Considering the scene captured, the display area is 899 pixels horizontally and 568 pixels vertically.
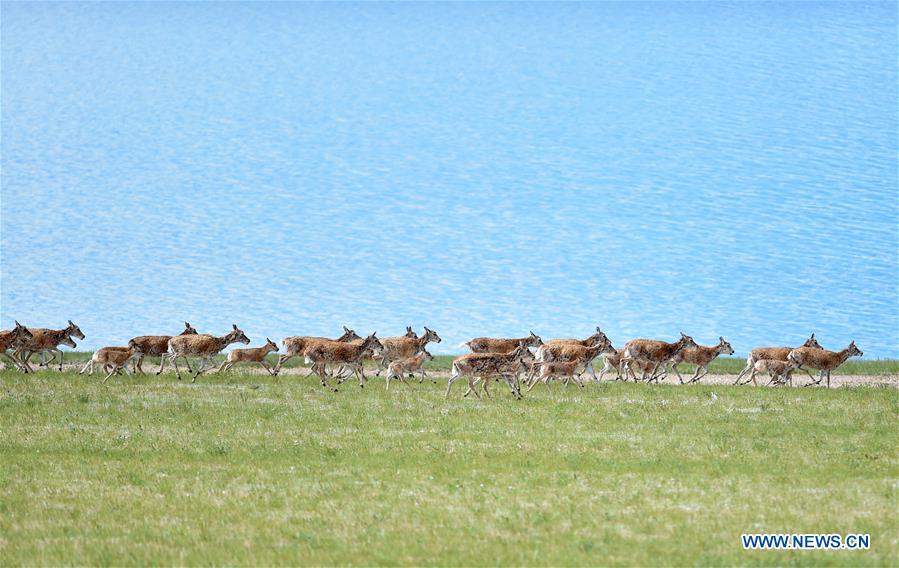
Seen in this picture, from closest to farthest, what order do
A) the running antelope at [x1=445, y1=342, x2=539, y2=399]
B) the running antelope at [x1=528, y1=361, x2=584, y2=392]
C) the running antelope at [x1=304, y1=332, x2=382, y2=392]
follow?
the running antelope at [x1=445, y1=342, x2=539, y2=399] → the running antelope at [x1=528, y1=361, x2=584, y2=392] → the running antelope at [x1=304, y1=332, x2=382, y2=392]

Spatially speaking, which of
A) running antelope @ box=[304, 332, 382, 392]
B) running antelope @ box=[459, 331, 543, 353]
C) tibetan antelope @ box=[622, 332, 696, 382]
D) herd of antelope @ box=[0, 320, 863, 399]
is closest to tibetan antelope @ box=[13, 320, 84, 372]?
herd of antelope @ box=[0, 320, 863, 399]

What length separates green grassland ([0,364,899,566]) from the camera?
1592cm

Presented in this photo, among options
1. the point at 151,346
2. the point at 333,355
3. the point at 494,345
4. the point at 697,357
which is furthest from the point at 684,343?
the point at 151,346

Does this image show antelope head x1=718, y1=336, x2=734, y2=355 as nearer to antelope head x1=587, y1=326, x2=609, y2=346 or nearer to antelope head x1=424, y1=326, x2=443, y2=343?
antelope head x1=587, y1=326, x2=609, y2=346

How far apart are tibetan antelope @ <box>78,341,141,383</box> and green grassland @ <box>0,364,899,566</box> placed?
302 centimetres

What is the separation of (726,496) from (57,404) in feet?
52.3

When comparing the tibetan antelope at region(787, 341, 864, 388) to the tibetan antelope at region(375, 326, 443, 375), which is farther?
the tibetan antelope at region(375, 326, 443, 375)

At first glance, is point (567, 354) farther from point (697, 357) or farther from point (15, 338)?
point (15, 338)

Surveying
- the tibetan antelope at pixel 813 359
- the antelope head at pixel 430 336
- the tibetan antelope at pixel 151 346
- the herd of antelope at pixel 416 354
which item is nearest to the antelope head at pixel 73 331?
the herd of antelope at pixel 416 354

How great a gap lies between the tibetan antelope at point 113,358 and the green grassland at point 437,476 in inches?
119

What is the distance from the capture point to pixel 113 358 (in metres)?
33.3

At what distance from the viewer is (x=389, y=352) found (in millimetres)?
34656

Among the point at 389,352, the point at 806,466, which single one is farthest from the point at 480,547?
the point at 389,352

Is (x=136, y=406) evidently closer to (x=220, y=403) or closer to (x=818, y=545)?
(x=220, y=403)
